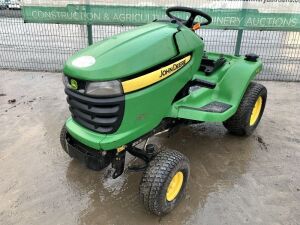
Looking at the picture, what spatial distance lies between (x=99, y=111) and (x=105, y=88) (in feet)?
0.61

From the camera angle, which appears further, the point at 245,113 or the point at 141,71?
the point at 245,113

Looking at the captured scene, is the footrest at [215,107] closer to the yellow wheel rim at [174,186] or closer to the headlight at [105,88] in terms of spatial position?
the yellow wheel rim at [174,186]

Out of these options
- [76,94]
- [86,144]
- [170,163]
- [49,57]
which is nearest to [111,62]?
[76,94]

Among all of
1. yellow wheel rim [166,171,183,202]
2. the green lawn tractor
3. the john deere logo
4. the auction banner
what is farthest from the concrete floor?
the auction banner

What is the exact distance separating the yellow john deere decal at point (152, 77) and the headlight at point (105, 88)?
2.0 inches

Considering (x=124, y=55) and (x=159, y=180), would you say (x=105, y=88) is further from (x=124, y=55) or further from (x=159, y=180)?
(x=159, y=180)

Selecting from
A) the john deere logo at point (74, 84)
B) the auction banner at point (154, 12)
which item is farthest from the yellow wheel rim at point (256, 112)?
the john deere logo at point (74, 84)

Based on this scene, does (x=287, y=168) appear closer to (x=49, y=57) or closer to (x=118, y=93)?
(x=118, y=93)

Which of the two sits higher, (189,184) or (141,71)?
(141,71)

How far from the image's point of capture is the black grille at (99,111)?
2230 mm

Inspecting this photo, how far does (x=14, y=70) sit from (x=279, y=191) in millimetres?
4894

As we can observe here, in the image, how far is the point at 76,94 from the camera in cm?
236

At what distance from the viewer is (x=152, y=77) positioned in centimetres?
240

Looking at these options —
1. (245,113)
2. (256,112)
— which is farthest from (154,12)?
(245,113)
